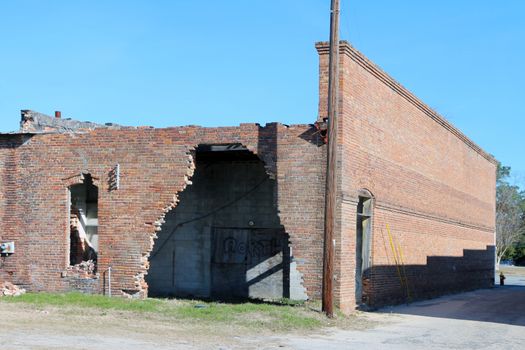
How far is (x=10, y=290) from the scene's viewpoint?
22.0 m

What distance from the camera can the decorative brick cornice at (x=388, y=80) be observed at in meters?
20.1

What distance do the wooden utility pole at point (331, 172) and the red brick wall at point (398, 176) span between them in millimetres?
1296

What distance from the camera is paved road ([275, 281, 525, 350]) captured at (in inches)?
594

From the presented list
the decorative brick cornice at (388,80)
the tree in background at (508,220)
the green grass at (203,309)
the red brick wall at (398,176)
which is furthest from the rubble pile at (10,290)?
the tree in background at (508,220)

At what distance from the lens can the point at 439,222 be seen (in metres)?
29.5

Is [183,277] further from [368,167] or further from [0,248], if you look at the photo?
[368,167]

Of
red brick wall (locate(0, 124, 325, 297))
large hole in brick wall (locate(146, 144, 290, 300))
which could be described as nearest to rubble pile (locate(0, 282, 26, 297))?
red brick wall (locate(0, 124, 325, 297))

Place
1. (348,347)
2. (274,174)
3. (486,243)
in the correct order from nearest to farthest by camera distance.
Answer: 1. (348,347)
2. (274,174)
3. (486,243)

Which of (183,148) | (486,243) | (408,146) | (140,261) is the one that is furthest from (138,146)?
→ (486,243)

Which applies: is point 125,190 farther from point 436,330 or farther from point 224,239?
point 436,330

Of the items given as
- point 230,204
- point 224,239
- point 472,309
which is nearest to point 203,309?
point 224,239

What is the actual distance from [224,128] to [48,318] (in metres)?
7.12

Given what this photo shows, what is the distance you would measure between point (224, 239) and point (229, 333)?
893 cm

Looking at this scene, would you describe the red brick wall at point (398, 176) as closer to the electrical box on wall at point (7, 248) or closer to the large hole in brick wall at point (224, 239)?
the large hole in brick wall at point (224, 239)
